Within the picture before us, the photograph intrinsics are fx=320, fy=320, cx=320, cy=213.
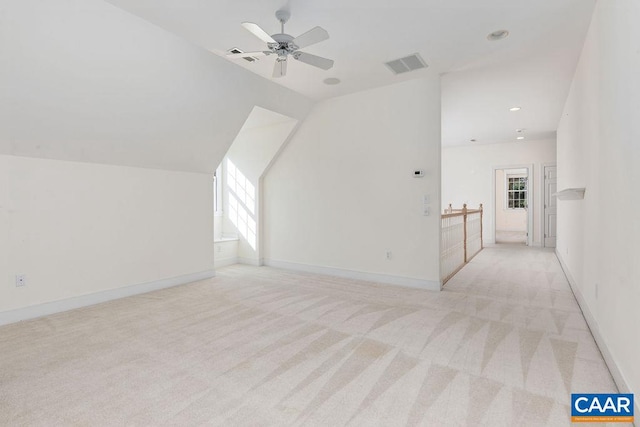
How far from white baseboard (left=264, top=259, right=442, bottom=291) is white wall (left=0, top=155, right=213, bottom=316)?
A: 146cm

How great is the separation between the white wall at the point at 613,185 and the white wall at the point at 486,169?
219 inches

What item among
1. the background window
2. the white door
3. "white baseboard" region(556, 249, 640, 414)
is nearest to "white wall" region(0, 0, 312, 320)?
"white baseboard" region(556, 249, 640, 414)

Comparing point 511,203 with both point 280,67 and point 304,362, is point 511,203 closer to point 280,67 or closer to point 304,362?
point 280,67

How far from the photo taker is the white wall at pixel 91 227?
3.33 meters

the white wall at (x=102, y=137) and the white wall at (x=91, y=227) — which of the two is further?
the white wall at (x=91, y=227)

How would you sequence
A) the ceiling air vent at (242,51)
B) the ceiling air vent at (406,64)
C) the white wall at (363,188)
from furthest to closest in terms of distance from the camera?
the white wall at (363,188)
the ceiling air vent at (406,64)
the ceiling air vent at (242,51)

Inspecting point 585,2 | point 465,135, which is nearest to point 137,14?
point 585,2

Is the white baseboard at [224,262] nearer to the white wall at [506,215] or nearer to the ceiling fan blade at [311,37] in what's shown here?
the ceiling fan blade at [311,37]

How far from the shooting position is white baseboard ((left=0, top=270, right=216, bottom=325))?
3305mm

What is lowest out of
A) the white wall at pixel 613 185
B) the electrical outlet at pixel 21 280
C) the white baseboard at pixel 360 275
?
the white baseboard at pixel 360 275

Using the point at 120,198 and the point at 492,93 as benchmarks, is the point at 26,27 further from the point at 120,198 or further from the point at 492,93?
the point at 492,93

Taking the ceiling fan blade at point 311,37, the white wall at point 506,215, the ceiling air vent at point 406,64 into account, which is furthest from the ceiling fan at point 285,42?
the white wall at point 506,215

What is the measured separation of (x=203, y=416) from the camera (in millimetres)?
1811

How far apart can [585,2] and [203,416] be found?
430cm
